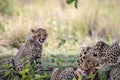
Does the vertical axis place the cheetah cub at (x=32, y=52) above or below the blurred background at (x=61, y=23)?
below

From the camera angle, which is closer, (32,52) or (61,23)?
(32,52)

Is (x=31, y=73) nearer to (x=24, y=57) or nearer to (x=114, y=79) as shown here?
(x=24, y=57)

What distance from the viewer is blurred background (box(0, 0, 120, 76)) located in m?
13.4

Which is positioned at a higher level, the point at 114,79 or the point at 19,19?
the point at 19,19

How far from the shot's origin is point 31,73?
8.25 meters

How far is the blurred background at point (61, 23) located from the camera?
13.4m

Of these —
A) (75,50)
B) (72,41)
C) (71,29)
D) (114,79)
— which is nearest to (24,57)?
(114,79)

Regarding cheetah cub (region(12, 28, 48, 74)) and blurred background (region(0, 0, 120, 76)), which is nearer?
cheetah cub (region(12, 28, 48, 74))

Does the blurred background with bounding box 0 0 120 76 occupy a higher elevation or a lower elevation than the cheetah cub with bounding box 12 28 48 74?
higher

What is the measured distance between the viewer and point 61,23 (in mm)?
15812

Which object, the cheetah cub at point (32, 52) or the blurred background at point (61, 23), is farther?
the blurred background at point (61, 23)

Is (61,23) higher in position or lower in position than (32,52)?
higher

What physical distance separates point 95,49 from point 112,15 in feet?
28.6

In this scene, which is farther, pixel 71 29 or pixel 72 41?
pixel 71 29
